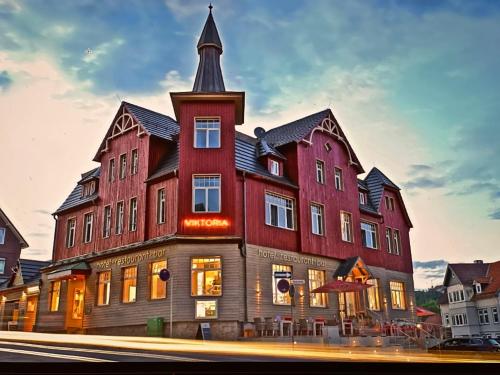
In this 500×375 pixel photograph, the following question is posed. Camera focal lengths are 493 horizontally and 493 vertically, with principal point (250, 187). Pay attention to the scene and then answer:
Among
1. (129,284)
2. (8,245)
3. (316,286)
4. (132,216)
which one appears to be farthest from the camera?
(8,245)

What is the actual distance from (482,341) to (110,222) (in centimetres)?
2116

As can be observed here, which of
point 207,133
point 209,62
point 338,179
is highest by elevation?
point 209,62

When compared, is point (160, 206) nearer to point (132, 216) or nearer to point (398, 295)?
point (132, 216)

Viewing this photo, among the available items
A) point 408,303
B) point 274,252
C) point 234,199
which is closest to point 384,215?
point 408,303

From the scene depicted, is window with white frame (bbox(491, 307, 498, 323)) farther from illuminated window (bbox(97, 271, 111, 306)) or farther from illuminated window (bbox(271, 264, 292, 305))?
illuminated window (bbox(97, 271, 111, 306))

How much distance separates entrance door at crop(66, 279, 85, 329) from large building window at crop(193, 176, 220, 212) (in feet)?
33.7

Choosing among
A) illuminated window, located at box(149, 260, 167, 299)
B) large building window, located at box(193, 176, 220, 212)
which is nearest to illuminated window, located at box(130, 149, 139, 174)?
large building window, located at box(193, 176, 220, 212)

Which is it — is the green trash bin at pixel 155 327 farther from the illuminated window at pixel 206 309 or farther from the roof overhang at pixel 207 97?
the roof overhang at pixel 207 97

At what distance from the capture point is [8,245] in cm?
5750

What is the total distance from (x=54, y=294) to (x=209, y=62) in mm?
18180

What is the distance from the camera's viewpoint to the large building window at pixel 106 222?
97.0 feet

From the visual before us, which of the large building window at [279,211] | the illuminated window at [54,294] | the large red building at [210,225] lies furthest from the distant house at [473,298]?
the illuminated window at [54,294]

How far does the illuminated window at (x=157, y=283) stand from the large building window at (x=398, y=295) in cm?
1838

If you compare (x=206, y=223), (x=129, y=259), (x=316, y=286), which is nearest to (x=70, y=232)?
(x=129, y=259)
